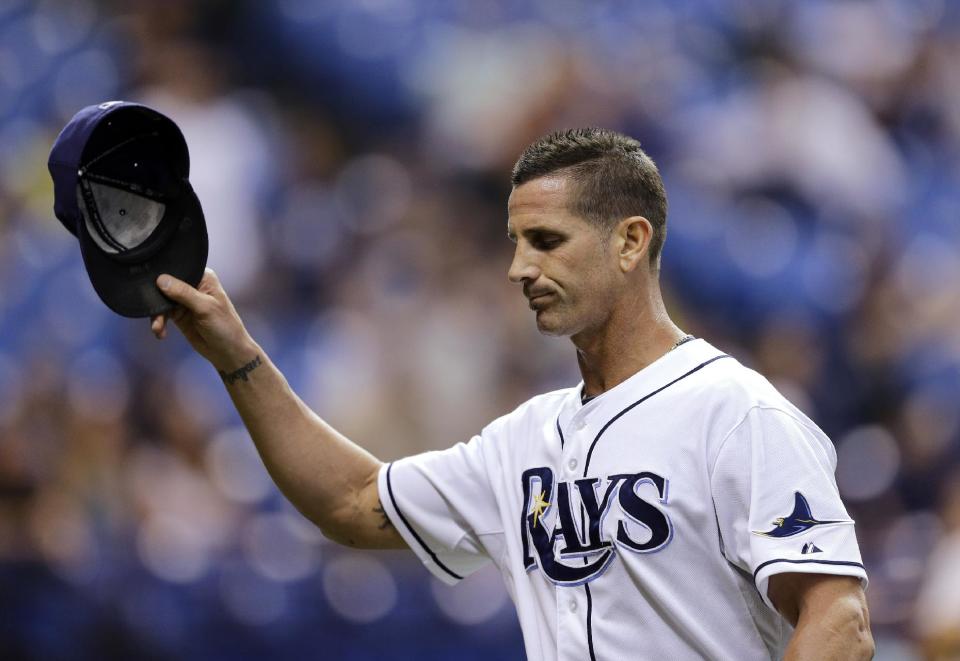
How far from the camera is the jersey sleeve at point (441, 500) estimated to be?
261 centimetres

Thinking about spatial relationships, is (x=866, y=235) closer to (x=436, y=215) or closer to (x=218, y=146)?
(x=436, y=215)

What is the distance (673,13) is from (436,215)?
167 cm

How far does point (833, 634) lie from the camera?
1.89 metres

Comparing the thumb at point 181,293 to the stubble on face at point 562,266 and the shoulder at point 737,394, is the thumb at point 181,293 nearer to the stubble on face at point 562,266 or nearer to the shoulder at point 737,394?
the stubble on face at point 562,266

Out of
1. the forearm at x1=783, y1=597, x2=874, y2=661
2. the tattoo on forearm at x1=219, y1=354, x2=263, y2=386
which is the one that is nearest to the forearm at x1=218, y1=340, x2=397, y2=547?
the tattoo on forearm at x1=219, y1=354, x2=263, y2=386

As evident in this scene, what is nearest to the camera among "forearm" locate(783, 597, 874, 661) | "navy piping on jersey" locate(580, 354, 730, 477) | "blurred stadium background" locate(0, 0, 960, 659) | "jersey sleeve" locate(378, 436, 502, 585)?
"forearm" locate(783, 597, 874, 661)

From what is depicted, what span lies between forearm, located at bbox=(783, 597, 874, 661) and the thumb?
4.26 ft

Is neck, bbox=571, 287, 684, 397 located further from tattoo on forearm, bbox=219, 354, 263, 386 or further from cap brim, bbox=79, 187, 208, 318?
cap brim, bbox=79, 187, 208, 318

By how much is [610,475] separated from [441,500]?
54 centimetres

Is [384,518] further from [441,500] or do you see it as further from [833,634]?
[833,634]

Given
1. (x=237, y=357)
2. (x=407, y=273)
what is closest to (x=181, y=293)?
(x=237, y=357)

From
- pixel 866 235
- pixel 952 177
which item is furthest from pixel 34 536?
pixel 952 177

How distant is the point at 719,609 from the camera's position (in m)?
2.11

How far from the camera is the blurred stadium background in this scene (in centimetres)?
505
